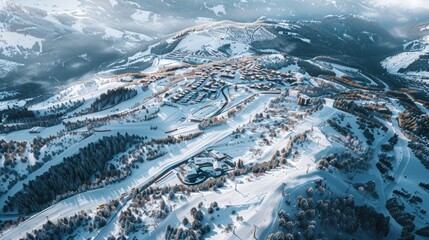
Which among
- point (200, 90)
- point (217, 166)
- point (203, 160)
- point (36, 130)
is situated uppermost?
point (217, 166)

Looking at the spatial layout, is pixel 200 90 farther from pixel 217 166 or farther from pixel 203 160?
pixel 217 166

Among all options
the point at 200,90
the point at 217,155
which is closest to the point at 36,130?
the point at 200,90

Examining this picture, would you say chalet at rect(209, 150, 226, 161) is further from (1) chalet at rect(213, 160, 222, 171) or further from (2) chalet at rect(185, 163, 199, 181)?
(2) chalet at rect(185, 163, 199, 181)

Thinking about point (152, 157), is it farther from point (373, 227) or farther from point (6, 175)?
point (373, 227)

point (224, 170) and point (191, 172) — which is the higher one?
point (224, 170)

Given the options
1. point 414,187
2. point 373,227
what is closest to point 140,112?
point 373,227

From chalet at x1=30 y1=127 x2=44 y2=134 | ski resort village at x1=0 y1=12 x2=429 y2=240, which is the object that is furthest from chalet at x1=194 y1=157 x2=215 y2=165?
chalet at x1=30 y1=127 x2=44 y2=134

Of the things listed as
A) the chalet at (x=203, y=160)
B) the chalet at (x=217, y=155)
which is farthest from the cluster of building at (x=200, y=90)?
the chalet at (x=203, y=160)

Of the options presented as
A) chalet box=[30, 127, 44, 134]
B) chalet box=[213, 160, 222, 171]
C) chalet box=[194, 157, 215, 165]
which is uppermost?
chalet box=[213, 160, 222, 171]

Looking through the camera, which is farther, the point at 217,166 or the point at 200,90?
the point at 200,90
